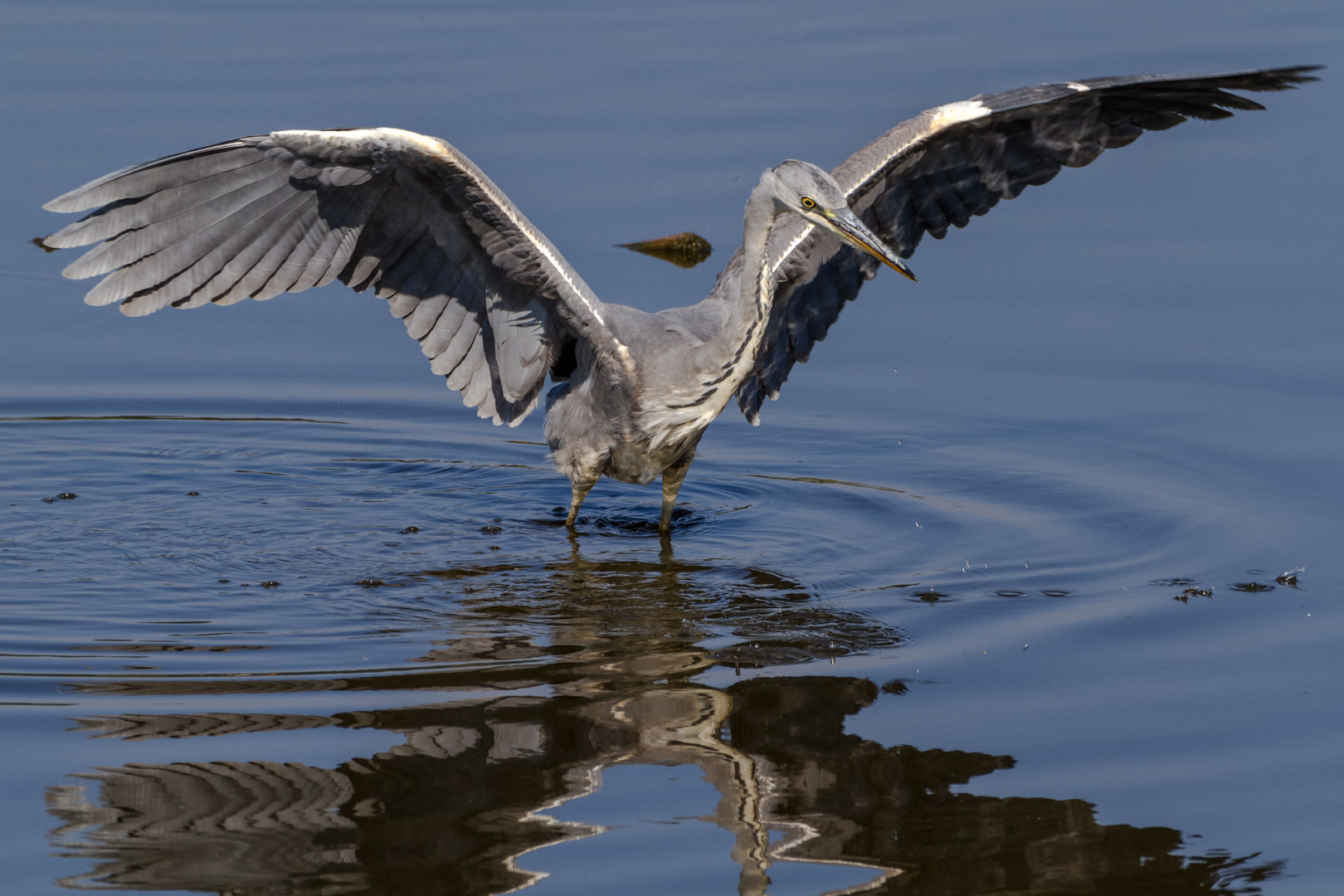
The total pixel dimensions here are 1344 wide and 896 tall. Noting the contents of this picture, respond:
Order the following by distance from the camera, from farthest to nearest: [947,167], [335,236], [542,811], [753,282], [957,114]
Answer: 1. [947,167]
2. [957,114]
3. [335,236]
4. [753,282]
5. [542,811]

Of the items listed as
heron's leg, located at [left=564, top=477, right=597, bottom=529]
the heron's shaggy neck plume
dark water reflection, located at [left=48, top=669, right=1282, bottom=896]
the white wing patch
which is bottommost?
dark water reflection, located at [left=48, top=669, right=1282, bottom=896]

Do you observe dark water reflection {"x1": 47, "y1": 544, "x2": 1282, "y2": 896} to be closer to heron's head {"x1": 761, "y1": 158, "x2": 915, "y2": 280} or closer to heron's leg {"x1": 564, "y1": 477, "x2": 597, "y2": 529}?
heron's head {"x1": 761, "y1": 158, "x2": 915, "y2": 280}

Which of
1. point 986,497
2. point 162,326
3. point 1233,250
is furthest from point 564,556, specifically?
point 1233,250

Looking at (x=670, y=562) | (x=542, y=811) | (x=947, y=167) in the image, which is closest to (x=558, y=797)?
(x=542, y=811)

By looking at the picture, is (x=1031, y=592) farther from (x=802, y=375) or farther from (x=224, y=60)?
(x=224, y=60)

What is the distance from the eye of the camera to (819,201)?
683cm

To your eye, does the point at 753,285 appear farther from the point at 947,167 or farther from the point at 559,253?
the point at 947,167

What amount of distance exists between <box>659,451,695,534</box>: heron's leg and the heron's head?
1461 mm

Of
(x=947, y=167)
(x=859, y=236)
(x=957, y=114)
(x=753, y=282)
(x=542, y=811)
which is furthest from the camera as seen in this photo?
(x=947, y=167)

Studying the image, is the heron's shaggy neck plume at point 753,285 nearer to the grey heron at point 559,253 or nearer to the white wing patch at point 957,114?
the grey heron at point 559,253

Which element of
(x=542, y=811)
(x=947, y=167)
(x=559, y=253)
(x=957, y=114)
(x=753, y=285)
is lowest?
(x=542, y=811)

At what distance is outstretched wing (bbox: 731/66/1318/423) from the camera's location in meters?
7.57

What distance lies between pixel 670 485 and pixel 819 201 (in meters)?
1.72

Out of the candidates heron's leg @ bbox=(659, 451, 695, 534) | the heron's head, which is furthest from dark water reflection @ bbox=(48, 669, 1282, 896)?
heron's leg @ bbox=(659, 451, 695, 534)
